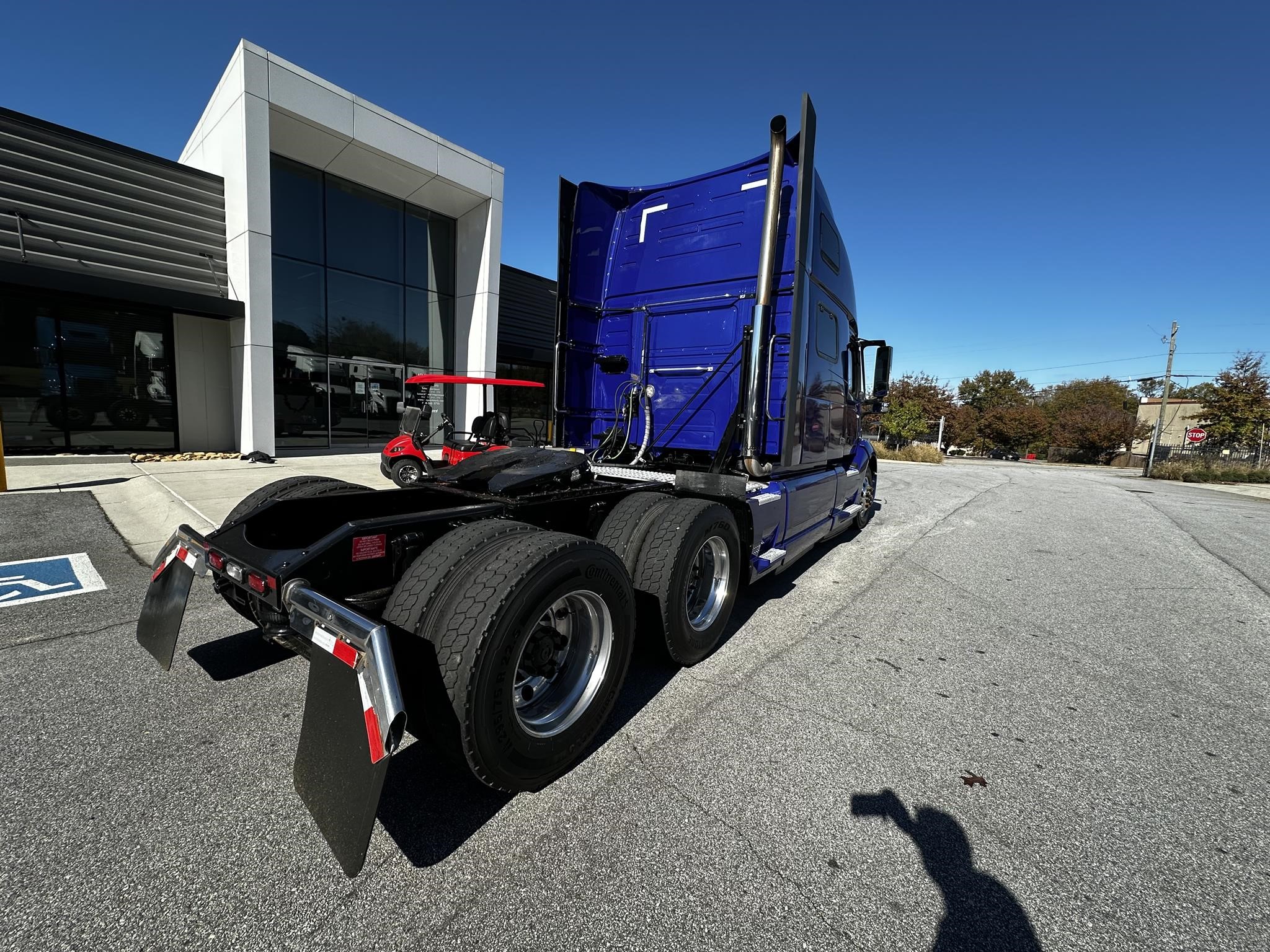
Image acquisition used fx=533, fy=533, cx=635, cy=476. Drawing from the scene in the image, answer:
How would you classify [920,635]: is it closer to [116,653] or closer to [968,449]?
[116,653]

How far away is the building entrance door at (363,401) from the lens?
537 inches

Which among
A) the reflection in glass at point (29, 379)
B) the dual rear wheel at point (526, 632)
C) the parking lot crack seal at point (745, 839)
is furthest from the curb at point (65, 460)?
the parking lot crack seal at point (745, 839)

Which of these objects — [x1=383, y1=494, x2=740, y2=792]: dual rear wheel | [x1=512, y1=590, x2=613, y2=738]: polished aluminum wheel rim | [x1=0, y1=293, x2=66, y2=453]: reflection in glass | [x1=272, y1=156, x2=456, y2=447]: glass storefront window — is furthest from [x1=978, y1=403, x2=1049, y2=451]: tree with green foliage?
[x1=0, y1=293, x2=66, y2=453]: reflection in glass

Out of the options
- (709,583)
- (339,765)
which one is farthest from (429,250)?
(339,765)

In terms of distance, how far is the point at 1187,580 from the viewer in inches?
214

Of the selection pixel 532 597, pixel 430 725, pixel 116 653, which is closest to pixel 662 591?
pixel 532 597

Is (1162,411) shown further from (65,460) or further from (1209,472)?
(65,460)

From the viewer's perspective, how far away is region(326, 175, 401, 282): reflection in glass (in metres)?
13.3

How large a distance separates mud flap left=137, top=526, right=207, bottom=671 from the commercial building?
32.1ft

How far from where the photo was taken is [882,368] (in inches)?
257

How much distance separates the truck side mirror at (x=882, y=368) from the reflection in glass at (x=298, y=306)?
12.8 m

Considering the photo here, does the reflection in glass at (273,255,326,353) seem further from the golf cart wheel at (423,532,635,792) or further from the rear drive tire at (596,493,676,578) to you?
the golf cart wheel at (423,532,635,792)

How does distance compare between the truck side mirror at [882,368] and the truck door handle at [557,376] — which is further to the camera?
the truck side mirror at [882,368]

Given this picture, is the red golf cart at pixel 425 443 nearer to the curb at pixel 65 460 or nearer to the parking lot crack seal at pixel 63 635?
the curb at pixel 65 460
